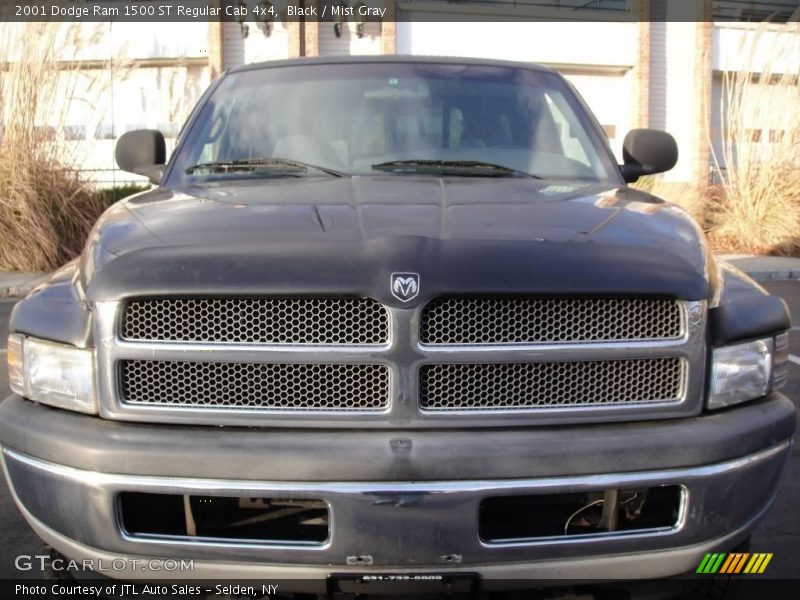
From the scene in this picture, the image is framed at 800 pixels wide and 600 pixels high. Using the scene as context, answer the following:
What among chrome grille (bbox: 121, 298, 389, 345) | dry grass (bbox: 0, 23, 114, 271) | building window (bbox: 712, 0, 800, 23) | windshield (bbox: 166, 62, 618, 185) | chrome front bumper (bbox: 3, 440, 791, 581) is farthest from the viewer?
building window (bbox: 712, 0, 800, 23)

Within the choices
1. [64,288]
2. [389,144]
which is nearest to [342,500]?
[64,288]

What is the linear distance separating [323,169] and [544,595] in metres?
A: 1.69

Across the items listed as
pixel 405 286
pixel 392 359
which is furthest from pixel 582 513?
pixel 405 286

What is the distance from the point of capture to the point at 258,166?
319 centimetres

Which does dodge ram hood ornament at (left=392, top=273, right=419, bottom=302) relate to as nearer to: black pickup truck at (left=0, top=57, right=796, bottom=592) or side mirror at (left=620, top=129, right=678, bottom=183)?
black pickup truck at (left=0, top=57, right=796, bottom=592)

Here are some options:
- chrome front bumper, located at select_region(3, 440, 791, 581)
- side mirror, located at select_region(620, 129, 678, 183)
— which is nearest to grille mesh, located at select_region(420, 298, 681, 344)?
chrome front bumper, located at select_region(3, 440, 791, 581)

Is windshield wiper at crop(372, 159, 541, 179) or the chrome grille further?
windshield wiper at crop(372, 159, 541, 179)

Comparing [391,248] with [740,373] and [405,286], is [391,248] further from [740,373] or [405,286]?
[740,373]

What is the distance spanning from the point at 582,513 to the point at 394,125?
72.5 inches

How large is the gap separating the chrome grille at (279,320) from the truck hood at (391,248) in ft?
0.15

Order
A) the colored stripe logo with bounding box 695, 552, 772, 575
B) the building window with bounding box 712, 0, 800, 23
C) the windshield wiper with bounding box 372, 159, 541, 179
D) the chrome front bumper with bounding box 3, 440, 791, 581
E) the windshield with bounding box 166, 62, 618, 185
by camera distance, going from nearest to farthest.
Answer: the chrome front bumper with bounding box 3, 440, 791, 581, the colored stripe logo with bounding box 695, 552, 772, 575, the windshield wiper with bounding box 372, 159, 541, 179, the windshield with bounding box 166, 62, 618, 185, the building window with bounding box 712, 0, 800, 23

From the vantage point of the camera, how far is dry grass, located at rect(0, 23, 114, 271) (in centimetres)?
950

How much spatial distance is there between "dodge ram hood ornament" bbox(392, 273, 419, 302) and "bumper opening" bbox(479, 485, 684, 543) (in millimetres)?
546

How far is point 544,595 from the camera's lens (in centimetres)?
225
